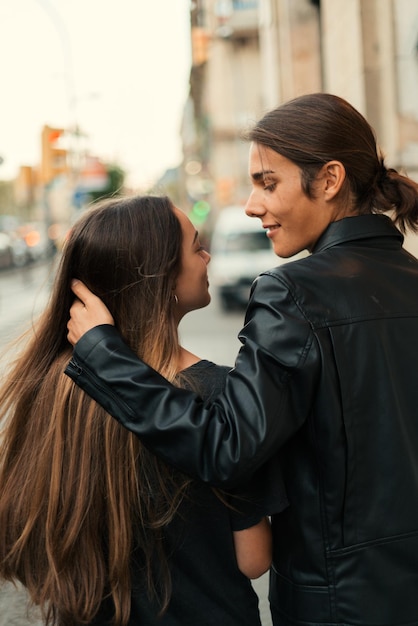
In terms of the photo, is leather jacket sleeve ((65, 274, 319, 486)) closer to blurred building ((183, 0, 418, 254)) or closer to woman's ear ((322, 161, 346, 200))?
woman's ear ((322, 161, 346, 200))

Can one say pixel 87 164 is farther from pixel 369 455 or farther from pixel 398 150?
pixel 369 455

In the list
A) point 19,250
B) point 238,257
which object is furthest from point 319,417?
point 19,250

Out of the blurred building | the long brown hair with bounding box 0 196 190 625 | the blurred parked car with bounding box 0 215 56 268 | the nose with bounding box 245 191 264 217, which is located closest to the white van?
the blurred building

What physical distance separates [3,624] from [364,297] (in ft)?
8.84

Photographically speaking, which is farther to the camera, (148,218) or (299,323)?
(148,218)

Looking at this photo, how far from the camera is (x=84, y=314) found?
1.80 meters

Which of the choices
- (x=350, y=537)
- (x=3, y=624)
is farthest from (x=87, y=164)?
(x=350, y=537)

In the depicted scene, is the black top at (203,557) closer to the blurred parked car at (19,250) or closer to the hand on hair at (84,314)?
the hand on hair at (84,314)

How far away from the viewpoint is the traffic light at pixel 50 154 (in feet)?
69.3

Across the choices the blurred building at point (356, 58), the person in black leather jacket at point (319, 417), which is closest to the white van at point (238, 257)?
the blurred building at point (356, 58)

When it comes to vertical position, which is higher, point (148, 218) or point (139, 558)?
point (148, 218)

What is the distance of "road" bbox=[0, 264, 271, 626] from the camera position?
2.75 meters

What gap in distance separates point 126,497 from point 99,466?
0.09 meters

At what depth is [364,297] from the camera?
67.0 inches
